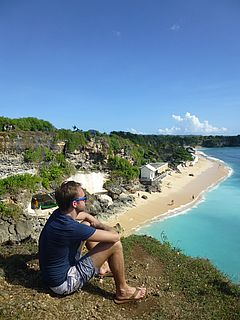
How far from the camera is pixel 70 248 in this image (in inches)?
163

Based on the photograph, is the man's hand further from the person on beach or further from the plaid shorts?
the plaid shorts

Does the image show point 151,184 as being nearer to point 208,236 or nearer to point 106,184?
point 106,184

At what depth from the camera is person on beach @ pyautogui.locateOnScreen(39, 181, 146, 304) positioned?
156 inches

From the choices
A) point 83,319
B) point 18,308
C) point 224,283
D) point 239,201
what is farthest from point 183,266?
→ point 239,201

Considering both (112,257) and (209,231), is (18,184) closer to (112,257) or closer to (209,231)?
(209,231)

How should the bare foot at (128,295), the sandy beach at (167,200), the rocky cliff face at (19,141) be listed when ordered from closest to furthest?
the bare foot at (128,295) → the sandy beach at (167,200) → the rocky cliff face at (19,141)

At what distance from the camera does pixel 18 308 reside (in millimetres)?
3893

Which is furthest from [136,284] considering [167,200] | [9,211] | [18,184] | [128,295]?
[167,200]

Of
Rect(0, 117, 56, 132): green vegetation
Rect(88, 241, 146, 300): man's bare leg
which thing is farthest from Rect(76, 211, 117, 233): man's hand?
Rect(0, 117, 56, 132): green vegetation

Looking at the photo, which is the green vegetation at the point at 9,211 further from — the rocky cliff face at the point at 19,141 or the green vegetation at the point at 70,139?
the green vegetation at the point at 70,139

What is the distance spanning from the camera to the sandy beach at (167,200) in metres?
25.4

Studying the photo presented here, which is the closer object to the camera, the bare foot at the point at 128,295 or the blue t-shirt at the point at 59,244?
the blue t-shirt at the point at 59,244

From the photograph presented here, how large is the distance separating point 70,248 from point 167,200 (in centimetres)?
2970

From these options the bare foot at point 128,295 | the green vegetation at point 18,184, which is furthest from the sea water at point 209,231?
the bare foot at point 128,295
